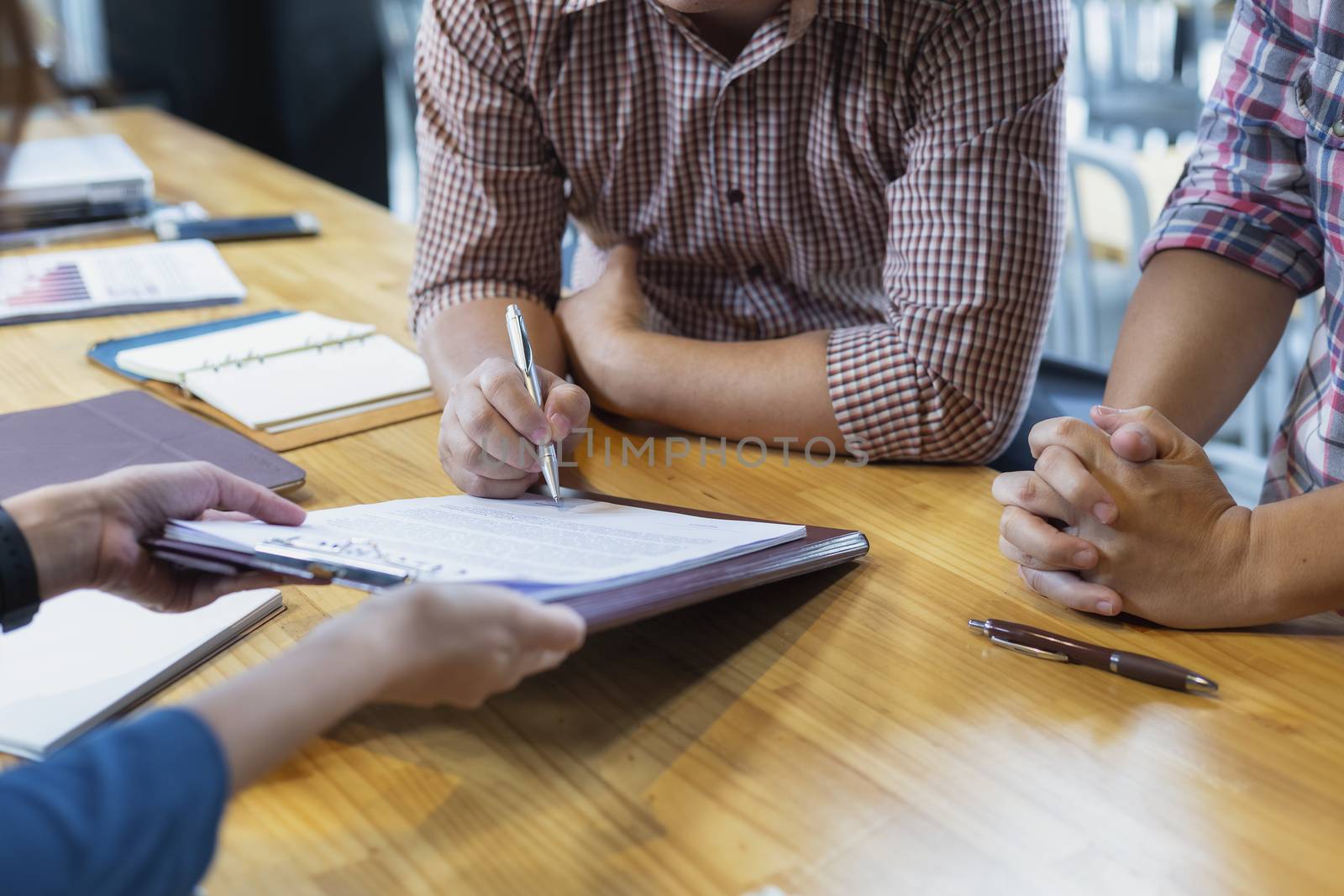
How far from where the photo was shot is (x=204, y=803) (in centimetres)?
51

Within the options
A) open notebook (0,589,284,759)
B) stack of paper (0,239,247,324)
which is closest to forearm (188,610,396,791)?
open notebook (0,589,284,759)

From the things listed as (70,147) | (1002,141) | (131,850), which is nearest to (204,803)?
(131,850)

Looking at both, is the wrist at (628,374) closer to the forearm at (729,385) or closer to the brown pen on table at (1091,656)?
the forearm at (729,385)

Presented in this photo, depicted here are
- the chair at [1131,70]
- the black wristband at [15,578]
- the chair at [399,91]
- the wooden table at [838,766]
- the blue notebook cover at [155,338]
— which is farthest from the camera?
the chair at [399,91]

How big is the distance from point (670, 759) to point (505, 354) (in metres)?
0.58

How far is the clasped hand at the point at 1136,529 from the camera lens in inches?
32.2

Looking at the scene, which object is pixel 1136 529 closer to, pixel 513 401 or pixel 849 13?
pixel 513 401

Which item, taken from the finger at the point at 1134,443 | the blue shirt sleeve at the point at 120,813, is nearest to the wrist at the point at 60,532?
the blue shirt sleeve at the point at 120,813

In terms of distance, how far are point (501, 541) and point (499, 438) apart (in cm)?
16

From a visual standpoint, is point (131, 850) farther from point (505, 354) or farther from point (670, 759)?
point (505, 354)

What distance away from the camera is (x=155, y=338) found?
1.35 m

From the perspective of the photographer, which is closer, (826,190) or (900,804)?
(900,804)

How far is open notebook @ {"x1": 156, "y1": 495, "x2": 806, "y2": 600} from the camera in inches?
27.0

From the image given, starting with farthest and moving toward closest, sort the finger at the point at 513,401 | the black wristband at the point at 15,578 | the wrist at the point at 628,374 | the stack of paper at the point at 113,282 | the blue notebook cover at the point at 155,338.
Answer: the stack of paper at the point at 113,282 → the blue notebook cover at the point at 155,338 → the wrist at the point at 628,374 → the finger at the point at 513,401 → the black wristband at the point at 15,578
